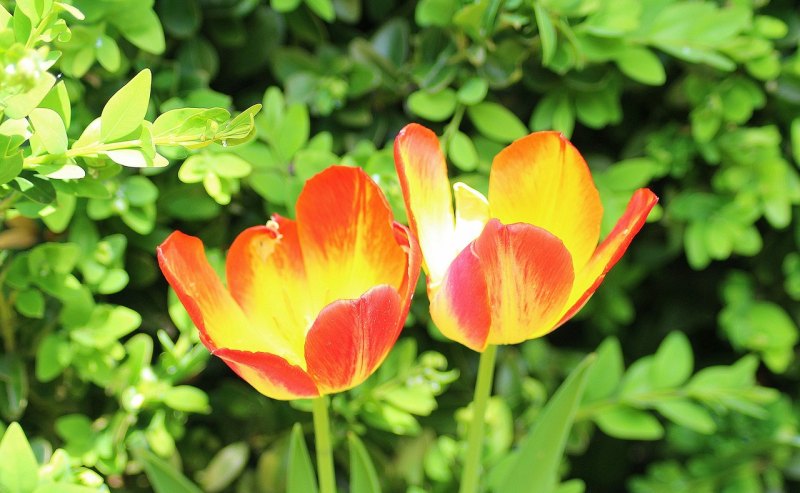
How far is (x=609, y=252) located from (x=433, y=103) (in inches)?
14.7

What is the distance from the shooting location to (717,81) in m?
1.08

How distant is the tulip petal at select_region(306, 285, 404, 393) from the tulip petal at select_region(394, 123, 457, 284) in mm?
64

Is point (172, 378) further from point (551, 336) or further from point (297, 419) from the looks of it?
point (551, 336)

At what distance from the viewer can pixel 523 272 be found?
0.57 metres

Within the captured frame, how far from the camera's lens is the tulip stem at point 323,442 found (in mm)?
632

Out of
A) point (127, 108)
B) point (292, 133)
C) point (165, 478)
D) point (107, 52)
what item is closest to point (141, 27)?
point (107, 52)

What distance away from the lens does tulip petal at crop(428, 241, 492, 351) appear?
0.57 m

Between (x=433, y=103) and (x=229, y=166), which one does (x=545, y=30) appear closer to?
(x=433, y=103)

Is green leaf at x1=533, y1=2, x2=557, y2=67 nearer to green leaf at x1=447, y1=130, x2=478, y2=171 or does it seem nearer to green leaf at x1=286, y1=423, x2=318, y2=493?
green leaf at x1=447, y1=130, x2=478, y2=171

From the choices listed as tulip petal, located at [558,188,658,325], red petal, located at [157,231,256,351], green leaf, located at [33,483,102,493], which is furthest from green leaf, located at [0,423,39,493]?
tulip petal, located at [558,188,658,325]

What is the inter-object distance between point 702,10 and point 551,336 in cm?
52

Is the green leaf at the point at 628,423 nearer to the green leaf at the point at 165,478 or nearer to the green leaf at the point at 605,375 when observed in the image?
the green leaf at the point at 605,375

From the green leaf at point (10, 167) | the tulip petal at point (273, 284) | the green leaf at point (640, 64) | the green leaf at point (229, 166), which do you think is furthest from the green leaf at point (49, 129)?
the green leaf at point (640, 64)

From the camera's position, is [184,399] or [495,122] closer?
[184,399]
